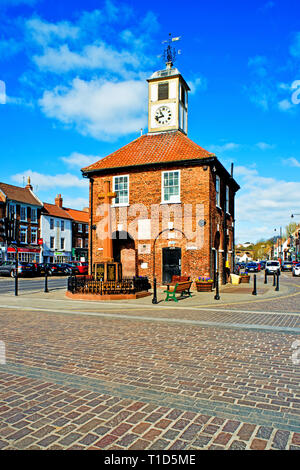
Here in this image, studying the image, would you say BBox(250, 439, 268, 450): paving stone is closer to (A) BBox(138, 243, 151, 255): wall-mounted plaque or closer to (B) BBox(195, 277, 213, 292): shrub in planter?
(B) BBox(195, 277, 213, 292): shrub in planter

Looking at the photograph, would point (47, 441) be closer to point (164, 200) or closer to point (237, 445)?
point (237, 445)

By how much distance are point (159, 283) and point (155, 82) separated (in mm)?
14461

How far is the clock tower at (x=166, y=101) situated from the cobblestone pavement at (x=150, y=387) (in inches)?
715

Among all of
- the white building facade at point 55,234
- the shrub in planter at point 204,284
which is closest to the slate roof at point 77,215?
the white building facade at point 55,234

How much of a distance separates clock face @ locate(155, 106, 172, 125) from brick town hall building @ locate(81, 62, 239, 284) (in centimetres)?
7

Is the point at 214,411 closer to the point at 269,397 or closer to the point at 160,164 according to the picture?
the point at 269,397

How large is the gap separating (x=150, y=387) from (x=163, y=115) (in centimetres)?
2225

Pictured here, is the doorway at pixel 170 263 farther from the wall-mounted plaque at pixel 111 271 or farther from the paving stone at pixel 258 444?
the paving stone at pixel 258 444

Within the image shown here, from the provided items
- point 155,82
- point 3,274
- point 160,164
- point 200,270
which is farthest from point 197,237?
point 3,274

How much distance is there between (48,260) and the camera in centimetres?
5234

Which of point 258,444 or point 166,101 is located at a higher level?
point 166,101

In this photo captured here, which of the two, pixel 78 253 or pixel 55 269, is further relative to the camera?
pixel 78 253

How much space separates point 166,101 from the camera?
24375 mm

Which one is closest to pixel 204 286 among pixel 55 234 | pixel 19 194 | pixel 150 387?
pixel 150 387
